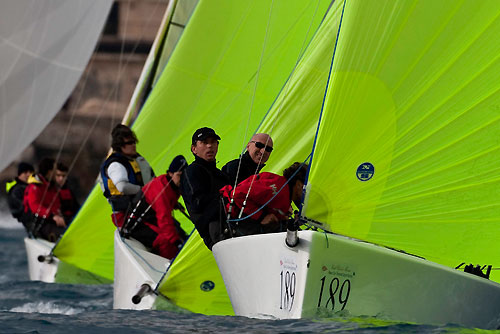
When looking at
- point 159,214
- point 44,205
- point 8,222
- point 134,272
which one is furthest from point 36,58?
point 8,222

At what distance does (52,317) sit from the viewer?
5.32 metres

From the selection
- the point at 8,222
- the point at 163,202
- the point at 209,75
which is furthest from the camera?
the point at 8,222

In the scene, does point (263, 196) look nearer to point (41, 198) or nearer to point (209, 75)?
point (209, 75)

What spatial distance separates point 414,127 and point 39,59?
420 cm

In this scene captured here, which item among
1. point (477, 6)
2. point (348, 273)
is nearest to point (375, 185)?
point (348, 273)

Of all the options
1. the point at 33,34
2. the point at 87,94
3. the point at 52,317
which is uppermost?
the point at 87,94

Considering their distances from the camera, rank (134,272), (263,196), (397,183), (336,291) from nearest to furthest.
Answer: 1. (336,291)
2. (397,183)
3. (263,196)
4. (134,272)

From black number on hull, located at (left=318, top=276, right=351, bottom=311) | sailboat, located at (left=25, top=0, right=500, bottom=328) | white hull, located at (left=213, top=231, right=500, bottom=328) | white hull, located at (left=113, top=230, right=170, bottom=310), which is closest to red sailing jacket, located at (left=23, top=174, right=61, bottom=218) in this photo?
white hull, located at (left=113, top=230, right=170, bottom=310)

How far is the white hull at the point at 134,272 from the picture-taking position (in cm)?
625

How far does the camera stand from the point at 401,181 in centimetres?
461

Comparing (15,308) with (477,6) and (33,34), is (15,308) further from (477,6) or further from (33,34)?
(477,6)

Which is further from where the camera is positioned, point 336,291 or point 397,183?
point 397,183

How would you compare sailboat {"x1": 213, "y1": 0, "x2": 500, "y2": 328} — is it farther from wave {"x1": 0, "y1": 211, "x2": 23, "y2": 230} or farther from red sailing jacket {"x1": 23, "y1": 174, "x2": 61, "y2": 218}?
wave {"x1": 0, "y1": 211, "x2": 23, "y2": 230}

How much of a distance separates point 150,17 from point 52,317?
16.2 m
